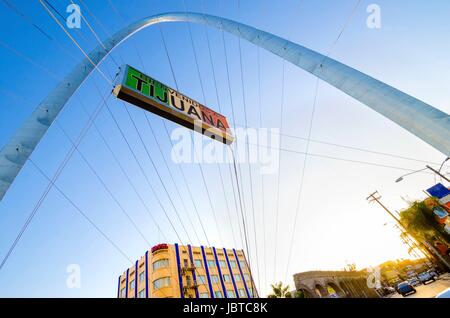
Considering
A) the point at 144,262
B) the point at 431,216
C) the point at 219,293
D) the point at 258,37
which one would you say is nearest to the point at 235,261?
the point at 219,293

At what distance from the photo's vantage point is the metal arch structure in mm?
2842

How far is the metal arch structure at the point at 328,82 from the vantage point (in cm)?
284

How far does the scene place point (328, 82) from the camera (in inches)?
171

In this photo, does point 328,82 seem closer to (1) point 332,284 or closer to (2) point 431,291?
(2) point 431,291

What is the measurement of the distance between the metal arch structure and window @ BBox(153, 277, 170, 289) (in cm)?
3177

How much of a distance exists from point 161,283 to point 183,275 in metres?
3.33

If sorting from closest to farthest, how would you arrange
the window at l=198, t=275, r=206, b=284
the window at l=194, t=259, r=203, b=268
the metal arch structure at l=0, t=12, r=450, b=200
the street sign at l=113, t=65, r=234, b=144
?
the metal arch structure at l=0, t=12, r=450, b=200 < the street sign at l=113, t=65, r=234, b=144 < the window at l=198, t=275, r=206, b=284 < the window at l=194, t=259, r=203, b=268

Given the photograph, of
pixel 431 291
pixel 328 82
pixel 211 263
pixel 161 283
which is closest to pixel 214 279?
pixel 211 263

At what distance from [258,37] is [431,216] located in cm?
3980

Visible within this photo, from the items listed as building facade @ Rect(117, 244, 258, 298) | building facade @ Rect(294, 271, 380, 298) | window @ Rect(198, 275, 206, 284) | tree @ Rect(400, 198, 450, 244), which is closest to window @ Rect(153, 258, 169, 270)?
building facade @ Rect(117, 244, 258, 298)

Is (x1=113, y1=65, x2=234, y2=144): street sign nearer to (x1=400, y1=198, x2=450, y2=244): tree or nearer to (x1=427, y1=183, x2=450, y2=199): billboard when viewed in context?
(x1=427, y1=183, x2=450, y2=199): billboard
